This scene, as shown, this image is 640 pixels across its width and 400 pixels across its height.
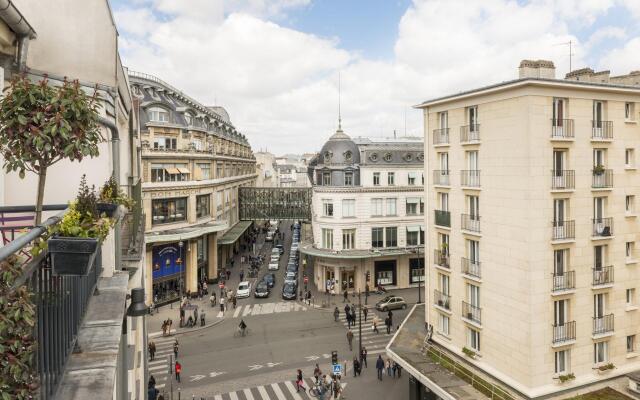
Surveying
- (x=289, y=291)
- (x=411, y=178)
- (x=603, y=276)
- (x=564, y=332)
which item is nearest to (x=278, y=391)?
(x=564, y=332)

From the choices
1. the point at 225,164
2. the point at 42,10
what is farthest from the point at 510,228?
the point at 225,164

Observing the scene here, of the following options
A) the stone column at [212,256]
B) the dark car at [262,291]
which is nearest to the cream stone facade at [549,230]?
the dark car at [262,291]

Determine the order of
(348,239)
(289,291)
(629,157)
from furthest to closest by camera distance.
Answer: (348,239)
(289,291)
(629,157)

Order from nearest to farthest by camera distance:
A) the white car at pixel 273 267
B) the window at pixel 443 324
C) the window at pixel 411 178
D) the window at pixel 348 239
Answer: the window at pixel 443 324 < the window at pixel 348 239 < the window at pixel 411 178 < the white car at pixel 273 267

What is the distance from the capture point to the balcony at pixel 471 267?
24.5 meters

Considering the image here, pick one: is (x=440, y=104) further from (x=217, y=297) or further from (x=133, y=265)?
(x=217, y=297)

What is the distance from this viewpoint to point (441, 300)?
27.7 metres

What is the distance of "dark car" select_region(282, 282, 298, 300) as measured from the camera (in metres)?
48.0

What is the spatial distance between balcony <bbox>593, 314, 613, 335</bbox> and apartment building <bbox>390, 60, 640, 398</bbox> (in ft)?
0.19

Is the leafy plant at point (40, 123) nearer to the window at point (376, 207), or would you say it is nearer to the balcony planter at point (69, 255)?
the balcony planter at point (69, 255)

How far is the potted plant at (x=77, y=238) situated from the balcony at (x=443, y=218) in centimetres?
2405

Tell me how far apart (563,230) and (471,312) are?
6659 millimetres

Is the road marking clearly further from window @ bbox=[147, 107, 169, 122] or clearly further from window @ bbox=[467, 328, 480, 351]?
window @ bbox=[147, 107, 169, 122]

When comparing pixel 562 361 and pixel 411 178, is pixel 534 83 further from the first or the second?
pixel 411 178
